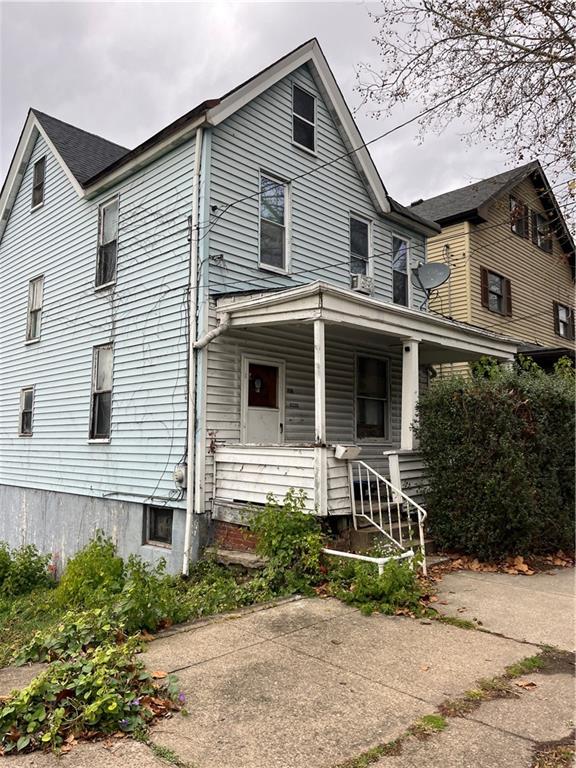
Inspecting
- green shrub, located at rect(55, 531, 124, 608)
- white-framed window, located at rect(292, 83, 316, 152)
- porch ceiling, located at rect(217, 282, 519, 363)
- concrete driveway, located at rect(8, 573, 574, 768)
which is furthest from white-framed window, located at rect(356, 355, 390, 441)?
concrete driveway, located at rect(8, 573, 574, 768)

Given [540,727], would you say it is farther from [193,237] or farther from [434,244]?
[434,244]

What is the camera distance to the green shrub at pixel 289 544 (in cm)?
648

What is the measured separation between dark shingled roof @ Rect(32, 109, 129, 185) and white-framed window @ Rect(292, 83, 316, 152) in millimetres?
4545

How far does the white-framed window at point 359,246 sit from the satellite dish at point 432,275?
116cm

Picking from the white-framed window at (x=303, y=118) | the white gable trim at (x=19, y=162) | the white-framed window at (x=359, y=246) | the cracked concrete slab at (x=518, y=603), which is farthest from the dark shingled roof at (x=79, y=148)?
the cracked concrete slab at (x=518, y=603)

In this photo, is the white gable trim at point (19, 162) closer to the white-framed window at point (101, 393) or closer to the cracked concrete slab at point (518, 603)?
the white-framed window at point (101, 393)

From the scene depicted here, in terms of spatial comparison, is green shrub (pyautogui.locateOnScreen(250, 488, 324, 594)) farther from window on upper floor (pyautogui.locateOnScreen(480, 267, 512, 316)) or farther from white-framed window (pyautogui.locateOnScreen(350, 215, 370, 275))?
window on upper floor (pyautogui.locateOnScreen(480, 267, 512, 316))

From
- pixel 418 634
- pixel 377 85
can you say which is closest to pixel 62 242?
pixel 377 85

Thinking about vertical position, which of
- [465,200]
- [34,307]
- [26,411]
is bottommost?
[26,411]

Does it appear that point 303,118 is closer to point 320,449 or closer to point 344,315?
point 344,315

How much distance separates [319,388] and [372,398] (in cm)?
474

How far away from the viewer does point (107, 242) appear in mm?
11430

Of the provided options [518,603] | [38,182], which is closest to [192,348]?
[518,603]

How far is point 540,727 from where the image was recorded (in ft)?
10.9
